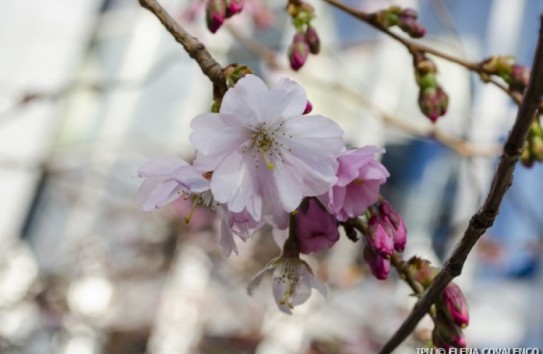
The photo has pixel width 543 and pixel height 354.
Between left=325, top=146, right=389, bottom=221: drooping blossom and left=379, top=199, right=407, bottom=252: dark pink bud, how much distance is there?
0.02 meters

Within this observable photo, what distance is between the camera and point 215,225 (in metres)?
4.29

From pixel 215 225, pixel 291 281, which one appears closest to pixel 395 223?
pixel 291 281

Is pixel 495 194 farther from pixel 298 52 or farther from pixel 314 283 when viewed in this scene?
pixel 298 52

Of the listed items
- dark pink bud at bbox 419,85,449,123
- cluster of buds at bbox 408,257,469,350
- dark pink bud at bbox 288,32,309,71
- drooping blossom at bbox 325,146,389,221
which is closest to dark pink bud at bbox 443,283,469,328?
cluster of buds at bbox 408,257,469,350

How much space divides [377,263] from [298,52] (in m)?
0.40

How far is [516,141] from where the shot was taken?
474mm

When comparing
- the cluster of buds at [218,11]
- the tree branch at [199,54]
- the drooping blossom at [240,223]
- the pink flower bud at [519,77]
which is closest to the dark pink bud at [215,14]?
the cluster of buds at [218,11]

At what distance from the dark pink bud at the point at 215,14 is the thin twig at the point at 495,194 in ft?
1.35

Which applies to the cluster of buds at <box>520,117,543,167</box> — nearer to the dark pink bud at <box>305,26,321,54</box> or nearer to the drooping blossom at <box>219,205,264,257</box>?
the dark pink bud at <box>305,26,321,54</box>

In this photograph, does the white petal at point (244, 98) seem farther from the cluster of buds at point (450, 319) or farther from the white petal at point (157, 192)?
the cluster of buds at point (450, 319)

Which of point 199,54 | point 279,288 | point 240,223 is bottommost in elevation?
point 279,288

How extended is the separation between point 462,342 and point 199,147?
0.94 feet

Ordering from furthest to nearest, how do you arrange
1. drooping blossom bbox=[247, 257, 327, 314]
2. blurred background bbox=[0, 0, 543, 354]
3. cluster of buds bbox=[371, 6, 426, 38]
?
1. blurred background bbox=[0, 0, 543, 354]
2. cluster of buds bbox=[371, 6, 426, 38]
3. drooping blossom bbox=[247, 257, 327, 314]

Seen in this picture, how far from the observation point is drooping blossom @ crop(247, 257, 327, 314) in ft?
2.38
